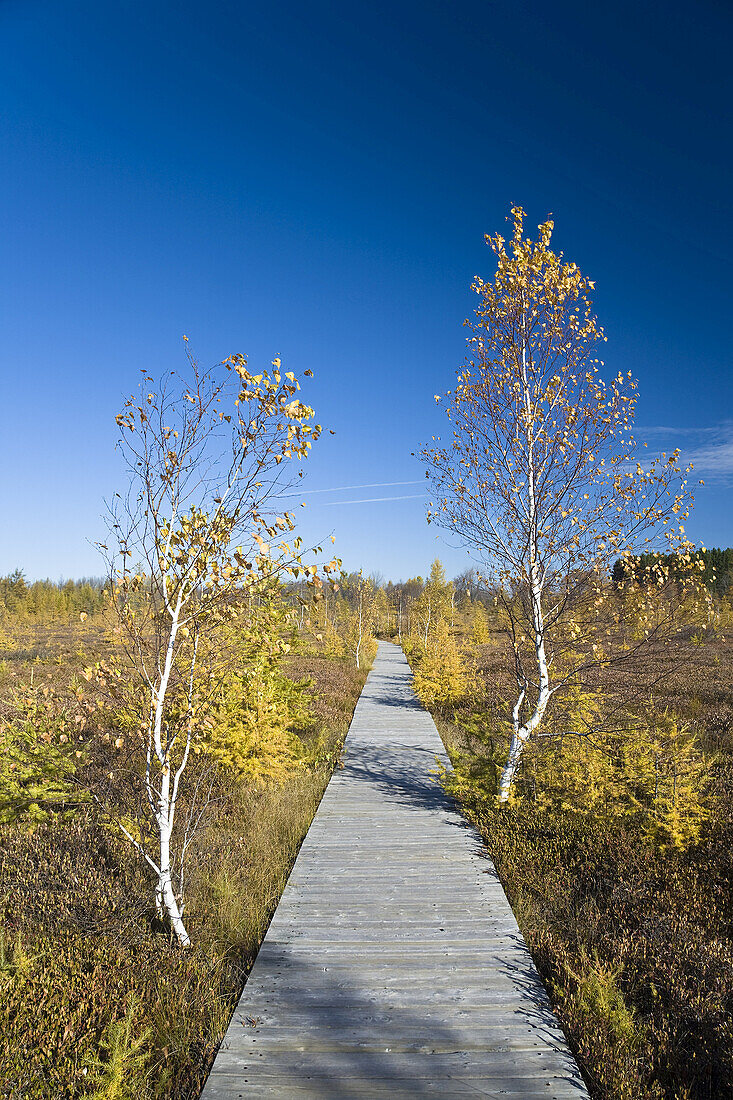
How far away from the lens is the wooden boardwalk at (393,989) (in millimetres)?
3287

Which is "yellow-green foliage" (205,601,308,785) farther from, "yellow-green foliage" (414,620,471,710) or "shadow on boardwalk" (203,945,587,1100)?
"yellow-green foliage" (414,620,471,710)

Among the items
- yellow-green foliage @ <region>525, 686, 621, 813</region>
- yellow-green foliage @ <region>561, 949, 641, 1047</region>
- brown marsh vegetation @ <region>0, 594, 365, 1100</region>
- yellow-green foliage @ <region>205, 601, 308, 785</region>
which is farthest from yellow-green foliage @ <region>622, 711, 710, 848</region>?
yellow-green foliage @ <region>205, 601, 308, 785</region>

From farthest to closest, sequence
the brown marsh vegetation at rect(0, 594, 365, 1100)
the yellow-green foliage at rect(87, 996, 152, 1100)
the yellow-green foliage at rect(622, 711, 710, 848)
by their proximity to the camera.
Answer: the yellow-green foliage at rect(622, 711, 710, 848)
the brown marsh vegetation at rect(0, 594, 365, 1100)
the yellow-green foliage at rect(87, 996, 152, 1100)

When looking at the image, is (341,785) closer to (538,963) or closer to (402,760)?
(402,760)

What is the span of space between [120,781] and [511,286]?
918cm

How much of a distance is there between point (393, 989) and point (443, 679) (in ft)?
41.1

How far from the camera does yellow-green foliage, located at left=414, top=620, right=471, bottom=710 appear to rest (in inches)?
631

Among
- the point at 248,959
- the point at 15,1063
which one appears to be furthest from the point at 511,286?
the point at 15,1063

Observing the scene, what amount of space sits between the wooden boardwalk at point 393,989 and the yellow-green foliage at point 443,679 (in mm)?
8690

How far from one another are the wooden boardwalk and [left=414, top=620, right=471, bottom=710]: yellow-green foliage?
8690mm

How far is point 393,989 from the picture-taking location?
4109 millimetres

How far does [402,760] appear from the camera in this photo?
10.7 m

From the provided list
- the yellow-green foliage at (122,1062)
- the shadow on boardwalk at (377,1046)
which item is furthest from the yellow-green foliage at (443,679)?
the yellow-green foliage at (122,1062)

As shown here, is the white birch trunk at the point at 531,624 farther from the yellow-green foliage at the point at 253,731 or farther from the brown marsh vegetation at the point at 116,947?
the yellow-green foliage at the point at 253,731
